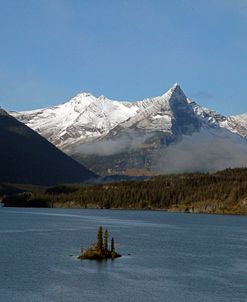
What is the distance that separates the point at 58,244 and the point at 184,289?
54643 millimetres

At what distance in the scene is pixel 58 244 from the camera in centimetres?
13988

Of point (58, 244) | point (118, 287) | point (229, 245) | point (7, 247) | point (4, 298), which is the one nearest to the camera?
point (4, 298)

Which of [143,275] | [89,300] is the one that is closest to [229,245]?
[143,275]

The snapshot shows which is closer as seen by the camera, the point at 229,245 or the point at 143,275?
the point at 143,275

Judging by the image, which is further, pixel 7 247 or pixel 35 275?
pixel 7 247

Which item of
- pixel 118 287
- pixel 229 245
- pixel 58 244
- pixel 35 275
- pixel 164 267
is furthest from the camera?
pixel 229 245

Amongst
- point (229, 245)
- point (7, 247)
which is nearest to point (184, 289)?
point (7, 247)

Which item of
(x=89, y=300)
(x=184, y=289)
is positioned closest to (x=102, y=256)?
(x=184, y=289)

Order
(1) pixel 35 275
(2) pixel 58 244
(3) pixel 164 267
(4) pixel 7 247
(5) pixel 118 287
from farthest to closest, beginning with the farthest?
(2) pixel 58 244 < (4) pixel 7 247 < (3) pixel 164 267 < (1) pixel 35 275 < (5) pixel 118 287

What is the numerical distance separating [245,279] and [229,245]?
5217 cm

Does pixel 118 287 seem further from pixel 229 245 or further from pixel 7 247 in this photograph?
pixel 229 245

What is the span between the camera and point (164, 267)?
108500mm

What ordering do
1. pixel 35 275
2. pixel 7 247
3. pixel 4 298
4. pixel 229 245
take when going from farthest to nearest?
1. pixel 229 245
2. pixel 7 247
3. pixel 35 275
4. pixel 4 298

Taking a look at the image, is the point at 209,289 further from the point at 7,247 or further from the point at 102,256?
the point at 7,247
